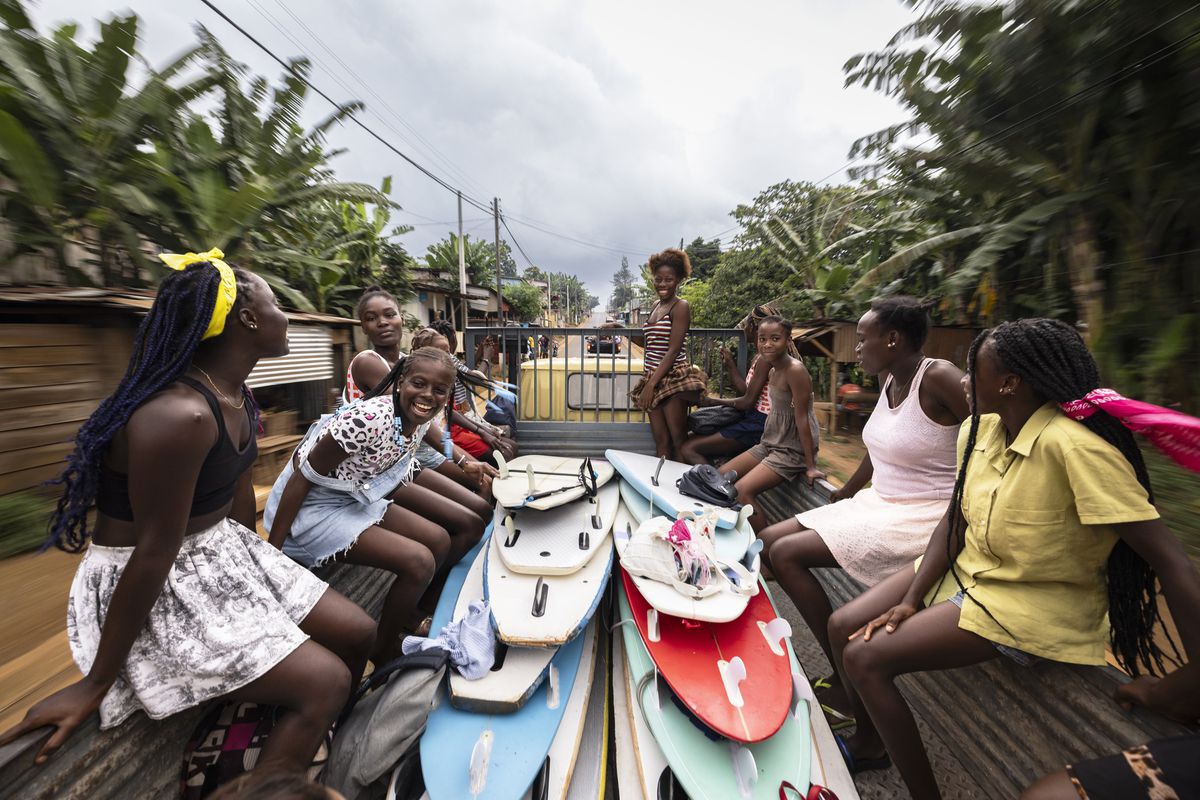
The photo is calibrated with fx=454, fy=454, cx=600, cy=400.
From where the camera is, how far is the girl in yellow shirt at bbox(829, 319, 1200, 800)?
132cm

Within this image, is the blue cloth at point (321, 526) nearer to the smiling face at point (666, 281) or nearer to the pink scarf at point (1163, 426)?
the smiling face at point (666, 281)

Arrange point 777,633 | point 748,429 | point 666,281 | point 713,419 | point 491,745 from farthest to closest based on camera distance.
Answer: point 713,419 < point 748,429 < point 666,281 < point 777,633 < point 491,745

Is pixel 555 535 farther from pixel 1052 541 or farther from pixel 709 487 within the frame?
pixel 1052 541

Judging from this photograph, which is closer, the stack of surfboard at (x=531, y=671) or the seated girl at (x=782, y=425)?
the stack of surfboard at (x=531, y=671)

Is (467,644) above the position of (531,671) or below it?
above

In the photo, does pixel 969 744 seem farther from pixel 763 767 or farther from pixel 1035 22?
pixel 1035 22

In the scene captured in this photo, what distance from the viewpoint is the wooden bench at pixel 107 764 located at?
1134 mm

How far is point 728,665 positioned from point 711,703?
18 centimetres

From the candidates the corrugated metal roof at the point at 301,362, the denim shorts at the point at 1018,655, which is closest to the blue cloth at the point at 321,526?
the denim shorts at the point at 1018,655

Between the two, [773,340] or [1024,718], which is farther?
[773,340]

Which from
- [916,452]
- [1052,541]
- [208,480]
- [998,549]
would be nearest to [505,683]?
[208,480]

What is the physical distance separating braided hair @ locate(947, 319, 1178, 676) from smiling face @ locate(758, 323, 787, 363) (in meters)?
1.79

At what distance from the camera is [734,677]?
6.47 feet

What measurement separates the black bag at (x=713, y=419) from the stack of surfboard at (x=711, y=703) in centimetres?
190
